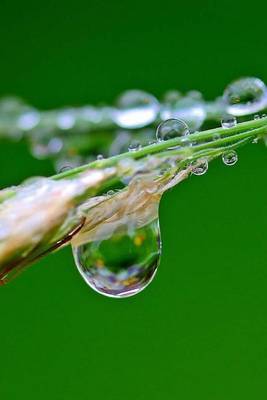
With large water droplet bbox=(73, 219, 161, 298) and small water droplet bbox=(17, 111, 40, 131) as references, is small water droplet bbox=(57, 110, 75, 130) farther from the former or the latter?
large water droplet bbox=(73, 219, 161, 298)

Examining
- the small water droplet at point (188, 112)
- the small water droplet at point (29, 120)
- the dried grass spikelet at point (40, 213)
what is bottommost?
the dried grass spikelet at point (40, 213)

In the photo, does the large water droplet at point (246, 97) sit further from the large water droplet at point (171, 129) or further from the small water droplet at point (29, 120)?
the small water droplet at point (29, 120)

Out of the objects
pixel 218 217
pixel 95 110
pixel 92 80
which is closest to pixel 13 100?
pixel 95 110

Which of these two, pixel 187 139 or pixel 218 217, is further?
pixel 218 217

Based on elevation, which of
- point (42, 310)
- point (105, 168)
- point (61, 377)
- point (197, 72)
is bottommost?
point (105, 168)

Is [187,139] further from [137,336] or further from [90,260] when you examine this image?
[137,336]

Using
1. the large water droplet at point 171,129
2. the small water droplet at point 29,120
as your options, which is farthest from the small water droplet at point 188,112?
the small water droplet at point 29,120

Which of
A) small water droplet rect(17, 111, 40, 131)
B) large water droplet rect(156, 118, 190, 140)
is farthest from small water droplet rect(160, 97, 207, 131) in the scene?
small water droplet rect(17, 111, 40, 131)
